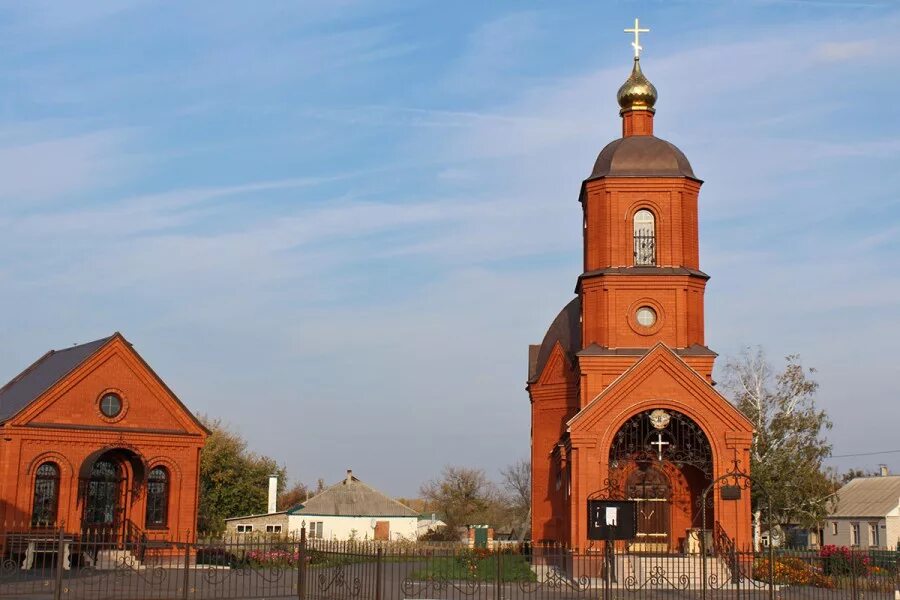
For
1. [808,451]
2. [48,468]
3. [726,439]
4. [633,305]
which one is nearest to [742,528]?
[726,439]

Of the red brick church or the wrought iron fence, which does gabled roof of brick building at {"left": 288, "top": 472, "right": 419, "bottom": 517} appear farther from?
the wrought iron fence

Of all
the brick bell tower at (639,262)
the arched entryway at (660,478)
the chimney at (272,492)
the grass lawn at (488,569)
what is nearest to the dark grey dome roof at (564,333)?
the brick bell tower at (639,262)

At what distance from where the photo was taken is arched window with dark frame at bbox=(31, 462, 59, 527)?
31.6 meters

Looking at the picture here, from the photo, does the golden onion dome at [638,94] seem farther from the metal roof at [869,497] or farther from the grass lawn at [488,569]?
the metal roof at [869,497]

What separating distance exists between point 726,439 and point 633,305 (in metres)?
5.27

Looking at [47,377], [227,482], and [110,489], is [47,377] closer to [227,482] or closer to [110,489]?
[110,489]

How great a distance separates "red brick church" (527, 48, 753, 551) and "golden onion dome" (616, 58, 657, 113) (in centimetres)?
3

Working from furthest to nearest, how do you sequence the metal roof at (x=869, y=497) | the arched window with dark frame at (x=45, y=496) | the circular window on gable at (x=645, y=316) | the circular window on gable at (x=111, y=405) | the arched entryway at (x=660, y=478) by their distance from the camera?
the metal roof at (x=869, y=497), the circular window on gable at (x=111, y=405), the arched window with dark frame at (x=45, y=496), the circular window on gable at (x=645, y=316), the arched entryway at (x=660, y=478)

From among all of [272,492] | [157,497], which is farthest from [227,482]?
[157,497]

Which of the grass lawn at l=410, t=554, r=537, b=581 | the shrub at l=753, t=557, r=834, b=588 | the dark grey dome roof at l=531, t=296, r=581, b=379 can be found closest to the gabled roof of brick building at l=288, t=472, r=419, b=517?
the dark grey dome roof at l=531, t=296, r=581, b=379

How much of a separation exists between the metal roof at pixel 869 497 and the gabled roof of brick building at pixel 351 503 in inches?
876

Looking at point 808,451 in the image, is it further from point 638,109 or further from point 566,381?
point 638,109

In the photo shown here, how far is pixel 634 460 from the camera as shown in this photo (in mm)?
30234

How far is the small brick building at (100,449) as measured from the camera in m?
31.6
